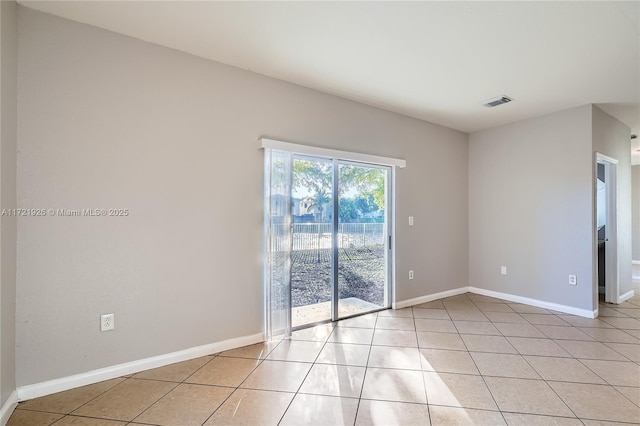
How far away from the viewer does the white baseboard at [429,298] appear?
3.93 m

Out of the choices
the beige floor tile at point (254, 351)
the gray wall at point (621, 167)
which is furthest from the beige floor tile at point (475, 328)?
the gray wall at point (621, 167)

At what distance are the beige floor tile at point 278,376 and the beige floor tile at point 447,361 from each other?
1.03 meters

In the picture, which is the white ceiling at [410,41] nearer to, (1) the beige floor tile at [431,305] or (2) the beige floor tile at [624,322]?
(2) the beige floor tile at [624,322]

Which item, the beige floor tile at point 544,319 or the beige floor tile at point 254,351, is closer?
the beige floor tile at point 254,351

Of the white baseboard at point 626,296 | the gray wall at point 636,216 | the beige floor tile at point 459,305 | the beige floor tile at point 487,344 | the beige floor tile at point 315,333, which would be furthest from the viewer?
the gray wall at point 636,216

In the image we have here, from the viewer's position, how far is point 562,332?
307 cm

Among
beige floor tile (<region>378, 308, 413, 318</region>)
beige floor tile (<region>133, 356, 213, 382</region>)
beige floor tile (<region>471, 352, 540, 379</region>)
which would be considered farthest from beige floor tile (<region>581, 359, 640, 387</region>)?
beige floor tile (<region>133, 356, 213, 382</region>)

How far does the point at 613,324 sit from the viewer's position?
10.8 ft

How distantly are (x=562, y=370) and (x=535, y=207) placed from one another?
247 centimetres

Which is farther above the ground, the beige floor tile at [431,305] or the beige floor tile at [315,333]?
the beige floor tile at [315,333]

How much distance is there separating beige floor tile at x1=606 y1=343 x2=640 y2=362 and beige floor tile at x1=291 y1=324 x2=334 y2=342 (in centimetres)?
270

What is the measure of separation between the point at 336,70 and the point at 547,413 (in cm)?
311

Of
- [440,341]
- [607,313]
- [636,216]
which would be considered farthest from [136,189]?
[636,216]

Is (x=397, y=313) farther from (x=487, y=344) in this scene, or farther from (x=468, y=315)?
(x=487, y=344)
